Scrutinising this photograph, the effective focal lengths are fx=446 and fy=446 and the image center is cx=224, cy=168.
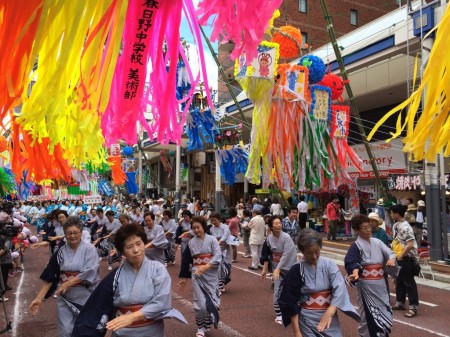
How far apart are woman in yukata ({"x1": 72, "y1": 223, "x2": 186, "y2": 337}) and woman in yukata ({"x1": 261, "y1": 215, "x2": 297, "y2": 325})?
292 cm

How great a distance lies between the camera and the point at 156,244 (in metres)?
7.63

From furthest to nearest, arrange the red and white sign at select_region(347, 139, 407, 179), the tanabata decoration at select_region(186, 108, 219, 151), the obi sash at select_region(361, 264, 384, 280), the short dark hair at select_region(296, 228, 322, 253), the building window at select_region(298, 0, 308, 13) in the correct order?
the building window at select_region(298, 0, 308, 13) → the red and white sign at select_region(347, 139, 407, 179) → the tanabata decoration at select_region(186, 108, 219, 151) → the obi sash at select_region(361, 264, 384, 280) → the short dark hair at select_region(296, 228, 322, 253)

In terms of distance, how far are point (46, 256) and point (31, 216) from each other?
9.96m

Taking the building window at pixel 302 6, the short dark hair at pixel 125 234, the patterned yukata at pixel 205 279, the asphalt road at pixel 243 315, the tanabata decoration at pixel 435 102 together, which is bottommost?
the asphalt road at pixel 243 315

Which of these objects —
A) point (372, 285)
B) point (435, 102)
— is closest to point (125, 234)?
point (435, 102)

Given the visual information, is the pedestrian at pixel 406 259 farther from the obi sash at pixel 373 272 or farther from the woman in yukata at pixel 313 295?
the woman in yukata at pixel 313 295

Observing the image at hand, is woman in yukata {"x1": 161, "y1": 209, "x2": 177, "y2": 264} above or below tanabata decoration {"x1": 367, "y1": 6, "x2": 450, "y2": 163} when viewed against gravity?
below

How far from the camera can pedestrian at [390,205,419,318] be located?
582 cm

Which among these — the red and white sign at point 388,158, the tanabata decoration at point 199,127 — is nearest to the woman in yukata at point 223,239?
the tanabata decoration at point 199,127

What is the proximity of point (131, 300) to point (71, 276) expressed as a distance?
1550 mm

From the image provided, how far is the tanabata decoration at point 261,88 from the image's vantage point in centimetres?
715

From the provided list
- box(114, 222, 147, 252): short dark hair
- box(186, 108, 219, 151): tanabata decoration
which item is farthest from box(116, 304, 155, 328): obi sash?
box(186, 108, 219, 151): tanabata decoration

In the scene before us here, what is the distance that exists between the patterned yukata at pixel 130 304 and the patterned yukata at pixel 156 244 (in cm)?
467

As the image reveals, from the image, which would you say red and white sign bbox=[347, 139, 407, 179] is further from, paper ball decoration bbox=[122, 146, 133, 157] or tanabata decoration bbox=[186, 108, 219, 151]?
paper ball decoration bbox=[122, 146, 133, 157]
